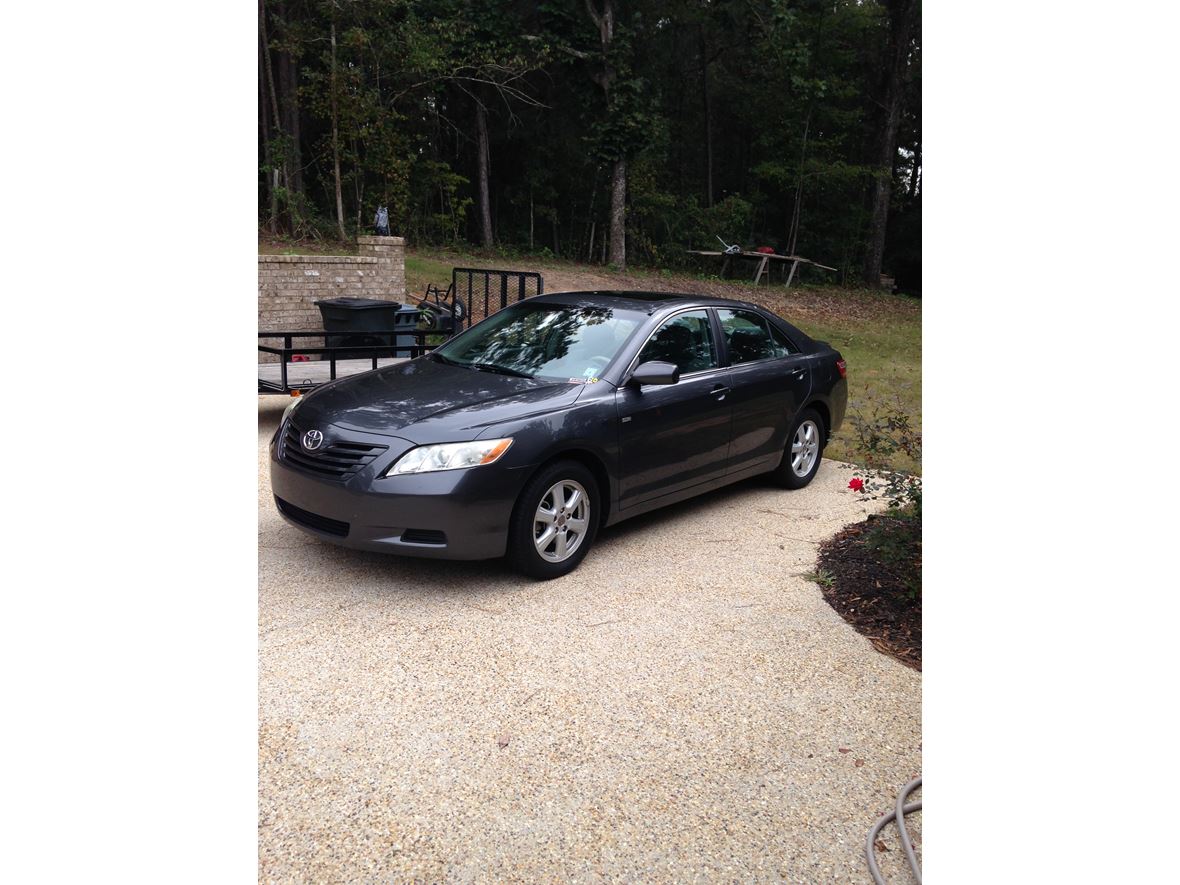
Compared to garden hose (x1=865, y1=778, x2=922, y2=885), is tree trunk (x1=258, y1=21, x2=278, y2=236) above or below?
above

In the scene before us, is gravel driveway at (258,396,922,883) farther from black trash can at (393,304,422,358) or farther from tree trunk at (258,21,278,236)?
tree trunk at (258,21,278,236)

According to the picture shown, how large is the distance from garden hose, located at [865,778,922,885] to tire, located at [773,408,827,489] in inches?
164

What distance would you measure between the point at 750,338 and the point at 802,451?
1.09 metres

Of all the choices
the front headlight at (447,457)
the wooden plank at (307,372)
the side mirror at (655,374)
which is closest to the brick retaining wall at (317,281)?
the wooden plank at (307,372)

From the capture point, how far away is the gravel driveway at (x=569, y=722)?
9.97 feet

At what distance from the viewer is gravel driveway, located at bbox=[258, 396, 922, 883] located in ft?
9.97

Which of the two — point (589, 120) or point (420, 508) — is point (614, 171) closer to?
point (589, 120)

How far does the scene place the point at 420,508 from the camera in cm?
491

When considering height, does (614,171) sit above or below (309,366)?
above

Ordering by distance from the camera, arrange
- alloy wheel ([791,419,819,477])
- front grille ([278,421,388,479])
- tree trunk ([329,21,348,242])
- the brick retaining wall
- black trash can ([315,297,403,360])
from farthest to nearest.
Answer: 1. tree trunk ([329,21,348,242])
2. the brick retaining wall
3. black trash can ([315,297,403,360])
4. alloy wheel ([791,419,819,477])
5. front grille ([278,421,388,479])

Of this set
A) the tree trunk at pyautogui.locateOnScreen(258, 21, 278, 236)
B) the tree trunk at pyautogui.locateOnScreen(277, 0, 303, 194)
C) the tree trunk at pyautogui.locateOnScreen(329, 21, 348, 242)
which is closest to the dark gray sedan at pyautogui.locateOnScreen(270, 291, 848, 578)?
the tree trunk at pyautogui.locateOnScreen(329, 21, 348, 242)

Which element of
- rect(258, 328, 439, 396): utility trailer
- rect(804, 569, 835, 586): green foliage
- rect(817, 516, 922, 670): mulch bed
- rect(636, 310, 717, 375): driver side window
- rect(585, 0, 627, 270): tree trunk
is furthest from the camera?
rect(585, 0, 627, 270): tree trunk

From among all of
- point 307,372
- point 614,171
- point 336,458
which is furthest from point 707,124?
point 336,458
